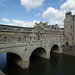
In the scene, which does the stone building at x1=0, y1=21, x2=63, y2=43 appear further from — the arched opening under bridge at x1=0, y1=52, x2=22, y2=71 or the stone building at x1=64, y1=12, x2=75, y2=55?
the arched opening under bridge at x1=0, y1=52, x2=22, y2=71

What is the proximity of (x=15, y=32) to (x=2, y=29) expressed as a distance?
12.5 feet

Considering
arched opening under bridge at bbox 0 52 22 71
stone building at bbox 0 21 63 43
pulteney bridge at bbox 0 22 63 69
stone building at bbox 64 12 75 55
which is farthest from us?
stone building at bbox 64 12 75 55

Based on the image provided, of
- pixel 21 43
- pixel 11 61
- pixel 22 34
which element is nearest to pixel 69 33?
pixel 22 34

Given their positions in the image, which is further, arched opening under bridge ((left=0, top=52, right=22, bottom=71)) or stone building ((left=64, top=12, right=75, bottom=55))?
stone building ((left=64, top=12, right=75, bottom=55))

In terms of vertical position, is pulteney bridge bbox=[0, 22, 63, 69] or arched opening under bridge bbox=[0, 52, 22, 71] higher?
pulteney bridge bbox=[0, 22, 63, 69]

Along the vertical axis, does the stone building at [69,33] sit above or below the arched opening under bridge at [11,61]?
above

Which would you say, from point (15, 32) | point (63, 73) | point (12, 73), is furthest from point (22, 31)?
point (63, 73)

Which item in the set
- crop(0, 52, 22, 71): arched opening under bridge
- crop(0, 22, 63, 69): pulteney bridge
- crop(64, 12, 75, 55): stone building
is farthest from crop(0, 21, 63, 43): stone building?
crop(0, 52, 22, 71): arched opening under bridge

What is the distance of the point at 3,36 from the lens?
1933 cm

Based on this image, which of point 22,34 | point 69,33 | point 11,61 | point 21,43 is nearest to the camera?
point 21,43

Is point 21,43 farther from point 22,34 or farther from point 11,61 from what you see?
point 11,61

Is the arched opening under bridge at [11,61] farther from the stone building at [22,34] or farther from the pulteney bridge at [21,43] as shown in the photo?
the stone building at [22,34]

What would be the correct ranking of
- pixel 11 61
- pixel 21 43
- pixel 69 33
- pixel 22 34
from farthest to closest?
1. pixel 69 33
2. pixel 11 61
3. pixel 22 34
4. pixel 21 43

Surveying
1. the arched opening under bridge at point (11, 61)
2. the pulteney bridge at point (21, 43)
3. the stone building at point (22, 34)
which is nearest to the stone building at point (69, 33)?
the stone building at point (22, 34)
